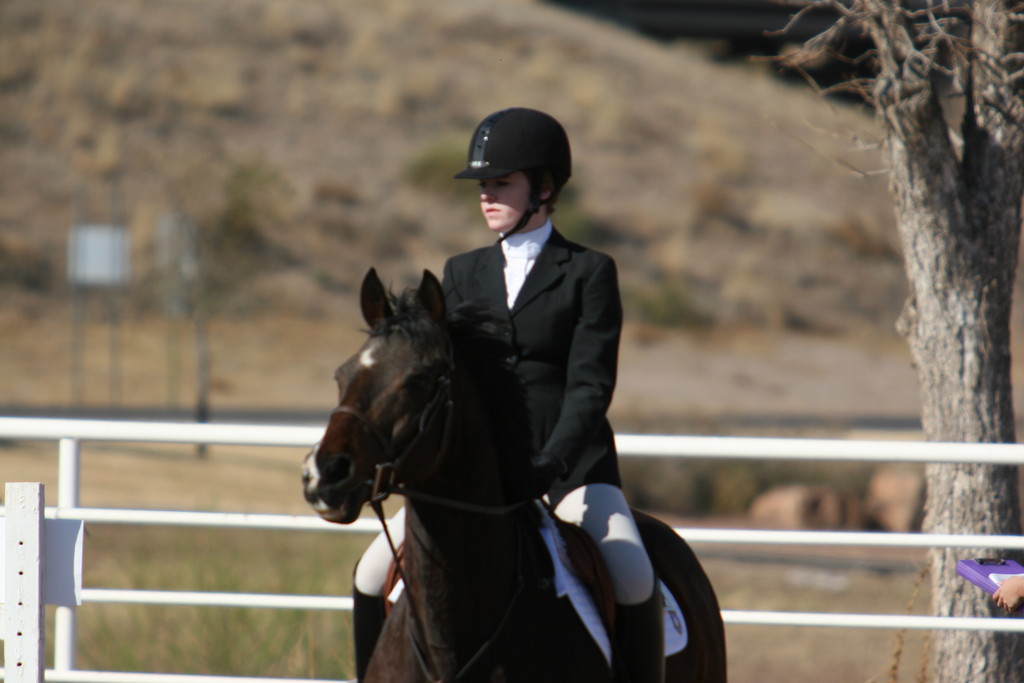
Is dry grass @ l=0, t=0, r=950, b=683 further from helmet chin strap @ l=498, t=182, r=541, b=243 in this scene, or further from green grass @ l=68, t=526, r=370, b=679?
helmet chin strap @ l=498, t=182, r=541, b=243

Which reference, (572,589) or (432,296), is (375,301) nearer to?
(432,296)

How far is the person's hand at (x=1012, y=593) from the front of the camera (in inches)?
143

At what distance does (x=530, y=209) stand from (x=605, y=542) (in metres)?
0.99

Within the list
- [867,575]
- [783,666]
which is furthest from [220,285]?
[783,666]

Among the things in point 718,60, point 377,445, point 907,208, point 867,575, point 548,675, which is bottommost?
point 867,575

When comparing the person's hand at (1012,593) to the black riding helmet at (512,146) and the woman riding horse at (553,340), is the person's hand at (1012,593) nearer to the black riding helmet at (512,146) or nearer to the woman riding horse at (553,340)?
the woman riding horse at (553,340)

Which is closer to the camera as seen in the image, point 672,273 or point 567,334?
point 567,334

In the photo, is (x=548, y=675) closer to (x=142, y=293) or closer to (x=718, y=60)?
(x=142, y=293)

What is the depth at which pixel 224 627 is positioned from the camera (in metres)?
6.30

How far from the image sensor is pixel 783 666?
9.13 metres

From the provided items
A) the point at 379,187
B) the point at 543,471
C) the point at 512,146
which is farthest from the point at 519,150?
the point at 379,187

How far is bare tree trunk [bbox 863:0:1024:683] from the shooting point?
5.35 metres

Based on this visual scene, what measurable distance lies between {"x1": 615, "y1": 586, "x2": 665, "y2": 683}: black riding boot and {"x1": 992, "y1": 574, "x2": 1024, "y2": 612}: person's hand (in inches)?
43.7

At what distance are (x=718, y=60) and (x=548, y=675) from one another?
5302 cm
